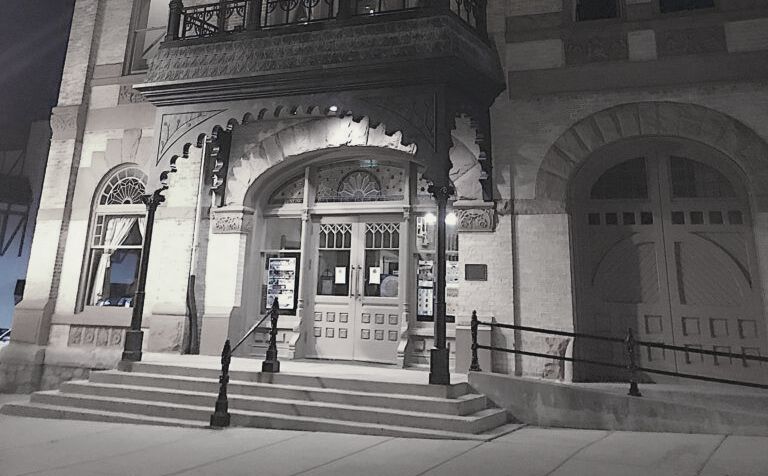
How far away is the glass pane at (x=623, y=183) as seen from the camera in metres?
8.53

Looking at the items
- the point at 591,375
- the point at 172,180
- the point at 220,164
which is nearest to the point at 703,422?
the point at 591,375

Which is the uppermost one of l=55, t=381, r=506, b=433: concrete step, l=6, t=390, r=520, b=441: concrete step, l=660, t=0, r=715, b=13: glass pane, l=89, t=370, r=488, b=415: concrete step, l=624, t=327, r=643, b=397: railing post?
l=660, t=0, r=715, b=13: glass pane

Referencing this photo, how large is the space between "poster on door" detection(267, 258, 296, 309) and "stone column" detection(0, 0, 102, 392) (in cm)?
454

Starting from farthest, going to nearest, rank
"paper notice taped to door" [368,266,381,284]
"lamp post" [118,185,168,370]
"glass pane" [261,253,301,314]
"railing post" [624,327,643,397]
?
"glass pane" [261,253,301,314]
"paper notice taped to door" [368,266,381,284]
"lamp post" [118,185,168,370]
"railing post" [624,327,643,397]

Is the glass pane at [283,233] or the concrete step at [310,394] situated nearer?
the concrete step at [310,394]

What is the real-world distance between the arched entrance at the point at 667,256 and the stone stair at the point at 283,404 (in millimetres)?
3042

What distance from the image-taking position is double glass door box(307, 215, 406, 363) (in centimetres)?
934

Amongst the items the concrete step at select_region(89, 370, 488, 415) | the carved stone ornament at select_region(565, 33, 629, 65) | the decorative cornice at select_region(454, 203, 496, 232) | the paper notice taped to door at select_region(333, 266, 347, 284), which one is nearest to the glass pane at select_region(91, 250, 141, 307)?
the concrete step at select_region(89, 370, 488, 415)

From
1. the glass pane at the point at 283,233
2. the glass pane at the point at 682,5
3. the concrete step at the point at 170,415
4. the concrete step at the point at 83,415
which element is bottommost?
the concrete step at the point at 83,415

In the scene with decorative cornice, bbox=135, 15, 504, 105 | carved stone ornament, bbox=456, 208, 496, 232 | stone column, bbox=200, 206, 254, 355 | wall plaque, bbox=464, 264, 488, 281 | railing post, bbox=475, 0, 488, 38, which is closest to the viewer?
decorative cornice, bbox=135, 15, 504, 105

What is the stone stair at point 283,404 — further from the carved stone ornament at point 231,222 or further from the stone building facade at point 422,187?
the carved stone ornament at point 231,222

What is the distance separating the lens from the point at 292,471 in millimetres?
4051

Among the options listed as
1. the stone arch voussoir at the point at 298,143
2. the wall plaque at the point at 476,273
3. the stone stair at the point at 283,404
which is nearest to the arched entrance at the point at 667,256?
the wall plaque at the point at 476,273

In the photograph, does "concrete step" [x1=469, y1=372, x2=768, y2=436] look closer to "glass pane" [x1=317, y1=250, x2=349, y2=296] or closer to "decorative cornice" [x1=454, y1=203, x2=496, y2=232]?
"decorative cornice" [x1=454, y1=203, x2=496, y2=232]
